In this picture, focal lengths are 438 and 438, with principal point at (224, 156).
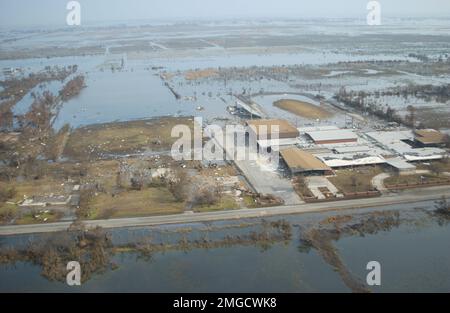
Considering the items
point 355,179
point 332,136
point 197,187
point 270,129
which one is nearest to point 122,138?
point 270,129

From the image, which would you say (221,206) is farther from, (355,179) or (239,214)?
(355,179)

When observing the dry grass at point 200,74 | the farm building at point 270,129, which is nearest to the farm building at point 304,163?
the farm building at point 270,129

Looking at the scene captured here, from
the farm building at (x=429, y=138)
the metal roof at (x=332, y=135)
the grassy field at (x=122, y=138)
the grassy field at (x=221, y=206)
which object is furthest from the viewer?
the grassy field at (x=122, y=138)

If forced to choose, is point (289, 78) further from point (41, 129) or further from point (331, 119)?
point (41, 129)

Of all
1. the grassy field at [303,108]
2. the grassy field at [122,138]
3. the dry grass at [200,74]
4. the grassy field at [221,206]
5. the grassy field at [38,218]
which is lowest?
the grassy field at [38,218]

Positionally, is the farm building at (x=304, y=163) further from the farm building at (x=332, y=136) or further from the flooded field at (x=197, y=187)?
the farm building at (x=332, y=136)

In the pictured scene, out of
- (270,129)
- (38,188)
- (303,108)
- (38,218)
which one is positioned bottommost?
(38,218)
